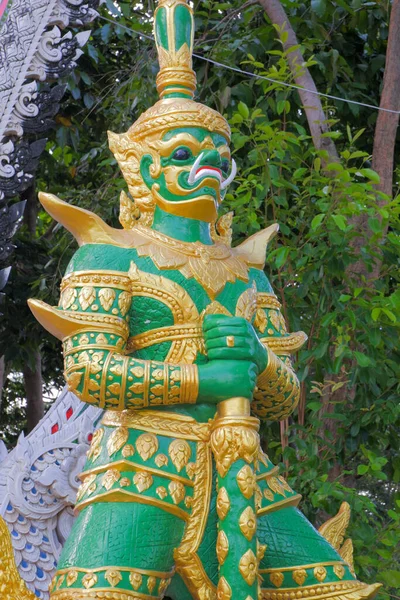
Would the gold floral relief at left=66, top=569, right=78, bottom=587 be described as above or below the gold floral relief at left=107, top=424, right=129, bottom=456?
below

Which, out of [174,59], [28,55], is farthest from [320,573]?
[28,55]

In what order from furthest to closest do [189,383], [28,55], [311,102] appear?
[28,55] < [311,102] < [189,383]

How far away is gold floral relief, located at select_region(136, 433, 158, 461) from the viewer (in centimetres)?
330

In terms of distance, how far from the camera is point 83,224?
140 inches

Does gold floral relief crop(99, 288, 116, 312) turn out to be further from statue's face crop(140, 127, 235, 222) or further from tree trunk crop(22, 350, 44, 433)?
tree trunk crop(22, 350, 44, 433)

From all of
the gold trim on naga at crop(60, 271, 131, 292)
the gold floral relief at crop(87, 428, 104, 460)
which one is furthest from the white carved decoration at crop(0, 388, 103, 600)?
the gold trim on naga at crop(60, 271, 131, 292)

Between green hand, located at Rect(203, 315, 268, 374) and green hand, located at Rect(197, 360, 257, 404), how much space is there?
0.07ft

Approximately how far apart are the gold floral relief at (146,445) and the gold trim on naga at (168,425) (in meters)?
0.02

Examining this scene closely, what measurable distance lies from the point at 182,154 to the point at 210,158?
9cm

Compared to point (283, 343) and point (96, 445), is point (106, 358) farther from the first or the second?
point (283, 343)

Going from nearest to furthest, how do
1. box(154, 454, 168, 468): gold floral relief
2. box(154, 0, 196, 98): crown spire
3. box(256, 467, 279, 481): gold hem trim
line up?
box(154, 454, 168, 468): gold floral relief, box(256, 467, 279, 481): gold hem trim, box(154, 0, 196, 98): crown spire

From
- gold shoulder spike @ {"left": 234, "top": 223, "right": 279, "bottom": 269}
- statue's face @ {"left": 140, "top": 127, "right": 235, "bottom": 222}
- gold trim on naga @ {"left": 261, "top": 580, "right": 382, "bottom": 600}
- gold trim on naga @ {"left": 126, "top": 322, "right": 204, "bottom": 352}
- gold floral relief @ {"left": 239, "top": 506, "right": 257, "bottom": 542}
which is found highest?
statue's face @ {"left": 140, "top": 127, "right": 235, "bottom": 222}

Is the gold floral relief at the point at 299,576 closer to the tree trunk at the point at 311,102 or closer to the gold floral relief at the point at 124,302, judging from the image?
the gold floral relief at the point at 124,302

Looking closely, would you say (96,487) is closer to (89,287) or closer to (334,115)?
(89,287)
